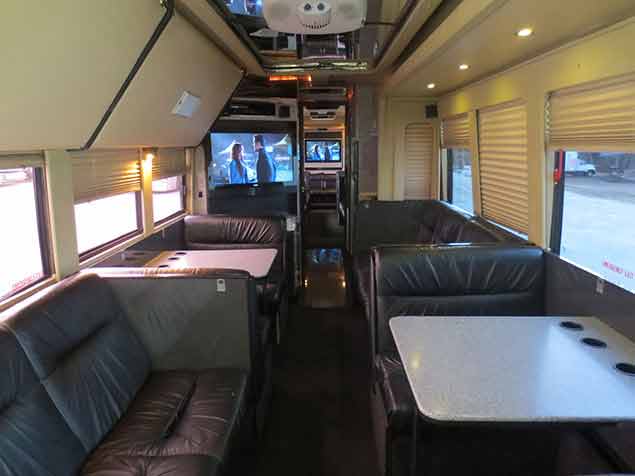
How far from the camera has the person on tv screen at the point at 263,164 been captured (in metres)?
5.78

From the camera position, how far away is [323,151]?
40.2ft

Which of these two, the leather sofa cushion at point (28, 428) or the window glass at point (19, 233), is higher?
the window glass at point (19, 233)

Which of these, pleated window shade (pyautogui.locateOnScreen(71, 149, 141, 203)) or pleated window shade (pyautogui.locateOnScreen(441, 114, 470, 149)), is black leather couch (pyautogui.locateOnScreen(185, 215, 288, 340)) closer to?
pleated window shade (pyautogui.locateOnScreen(71, 149, 141, 203))

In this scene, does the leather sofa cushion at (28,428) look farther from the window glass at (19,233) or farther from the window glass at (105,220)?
the window glass at (105,220)

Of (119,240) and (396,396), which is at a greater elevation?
(119,240)

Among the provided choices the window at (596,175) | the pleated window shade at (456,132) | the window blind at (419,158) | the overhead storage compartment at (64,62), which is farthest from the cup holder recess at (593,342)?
the window blind at (419,158)

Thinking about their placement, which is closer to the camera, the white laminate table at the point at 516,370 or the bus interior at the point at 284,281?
the white laminate table at the point at 516,370

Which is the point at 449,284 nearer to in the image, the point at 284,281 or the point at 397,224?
the point at 284,281

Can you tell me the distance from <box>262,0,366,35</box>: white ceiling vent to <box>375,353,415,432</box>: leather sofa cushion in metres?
1.65

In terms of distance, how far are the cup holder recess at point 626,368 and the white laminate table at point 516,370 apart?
2 cm

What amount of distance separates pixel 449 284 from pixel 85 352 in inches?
71.6

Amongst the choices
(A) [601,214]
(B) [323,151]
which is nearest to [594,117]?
(A) [601,214]

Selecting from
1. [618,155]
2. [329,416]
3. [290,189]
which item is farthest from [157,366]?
[290,189]

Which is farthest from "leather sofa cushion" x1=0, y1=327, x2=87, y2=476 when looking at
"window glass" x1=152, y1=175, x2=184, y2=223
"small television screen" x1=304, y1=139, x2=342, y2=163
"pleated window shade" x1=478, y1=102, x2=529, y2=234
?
"small television screen" x1=304, y1=139, x2=342, y2=163
